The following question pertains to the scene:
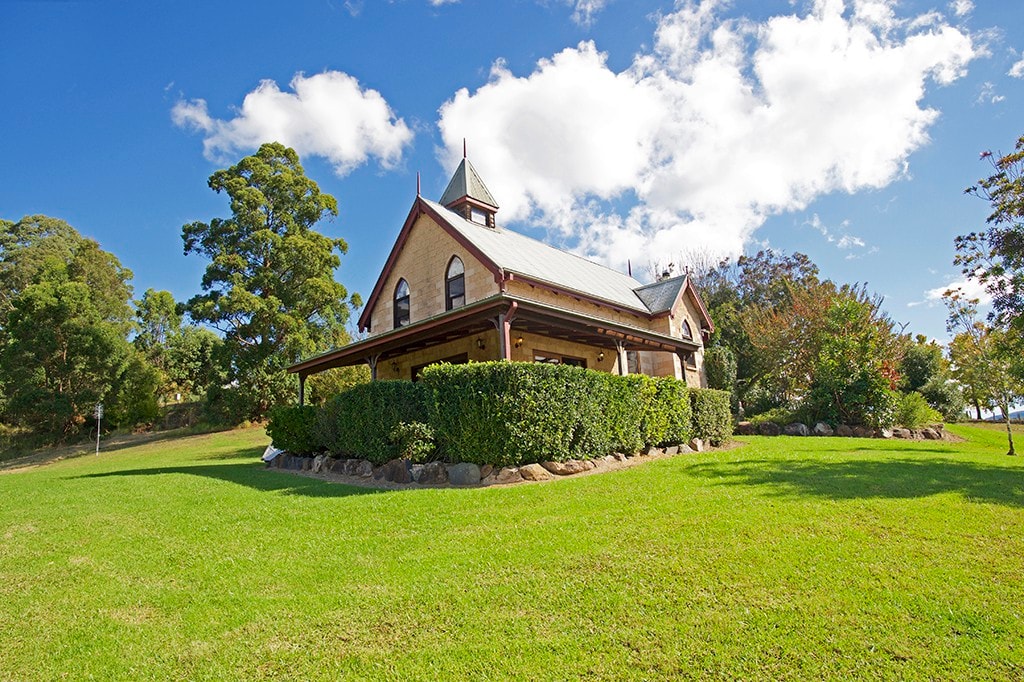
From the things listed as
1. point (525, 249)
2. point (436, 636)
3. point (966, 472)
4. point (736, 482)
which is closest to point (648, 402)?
point (736, 482)

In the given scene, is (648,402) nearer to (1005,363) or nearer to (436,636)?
(436,636)

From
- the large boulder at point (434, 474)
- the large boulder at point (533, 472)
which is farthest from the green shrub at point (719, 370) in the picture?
the large boulder at point (434, 474)

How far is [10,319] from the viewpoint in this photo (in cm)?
3091

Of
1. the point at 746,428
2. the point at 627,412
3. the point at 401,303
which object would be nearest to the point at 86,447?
the point at 401,303

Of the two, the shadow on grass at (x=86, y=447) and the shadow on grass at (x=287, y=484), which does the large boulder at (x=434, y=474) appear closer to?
the shadow on grass at (x=287, y=484)

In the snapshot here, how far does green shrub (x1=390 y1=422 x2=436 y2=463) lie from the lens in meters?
10.8

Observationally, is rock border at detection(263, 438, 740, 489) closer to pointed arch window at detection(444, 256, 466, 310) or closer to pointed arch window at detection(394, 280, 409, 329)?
pointed arch window at detection(444, 256, 466, 310)

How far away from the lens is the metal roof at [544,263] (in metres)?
18.1

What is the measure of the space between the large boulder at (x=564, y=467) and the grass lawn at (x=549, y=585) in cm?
139

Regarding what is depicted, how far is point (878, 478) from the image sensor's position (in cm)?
809

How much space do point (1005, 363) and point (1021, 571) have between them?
52.3 ft

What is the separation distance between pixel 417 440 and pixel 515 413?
231 cm

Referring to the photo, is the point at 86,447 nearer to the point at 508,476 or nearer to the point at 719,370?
the point at 508,476

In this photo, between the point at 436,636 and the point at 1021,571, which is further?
the point at 1021,571
